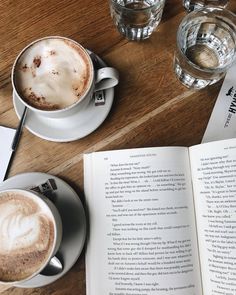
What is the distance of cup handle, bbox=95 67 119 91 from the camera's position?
668 millimetres

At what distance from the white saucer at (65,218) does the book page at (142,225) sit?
0.06 feet

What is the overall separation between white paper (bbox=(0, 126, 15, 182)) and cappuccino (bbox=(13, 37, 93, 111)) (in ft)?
0.29

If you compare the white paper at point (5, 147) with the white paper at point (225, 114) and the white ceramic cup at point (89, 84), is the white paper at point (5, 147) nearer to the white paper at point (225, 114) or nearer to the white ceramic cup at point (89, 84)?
the white ceramic cup at point (89, 84)

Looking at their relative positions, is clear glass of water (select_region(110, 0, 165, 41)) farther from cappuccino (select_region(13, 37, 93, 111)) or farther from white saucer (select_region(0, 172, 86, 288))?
white saucer (select_region(0, 172, 86, 288))

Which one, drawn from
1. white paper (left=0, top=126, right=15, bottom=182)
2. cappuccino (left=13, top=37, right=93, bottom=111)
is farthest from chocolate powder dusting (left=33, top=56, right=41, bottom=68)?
white paper (left=0, top=126, right=15, bottom=182)

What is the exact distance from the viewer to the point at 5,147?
28.3 inches

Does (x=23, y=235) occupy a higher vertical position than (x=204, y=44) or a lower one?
lower

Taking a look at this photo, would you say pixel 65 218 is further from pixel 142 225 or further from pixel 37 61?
pixel 37 61

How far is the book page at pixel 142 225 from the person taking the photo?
0.65 m

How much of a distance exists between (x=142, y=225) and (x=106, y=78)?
25 cm

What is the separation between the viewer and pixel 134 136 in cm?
73

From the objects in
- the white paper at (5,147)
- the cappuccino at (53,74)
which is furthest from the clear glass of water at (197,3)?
the white paper at (5,147)

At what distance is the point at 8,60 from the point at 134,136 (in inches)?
10.7

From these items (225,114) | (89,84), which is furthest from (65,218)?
(225,114)
